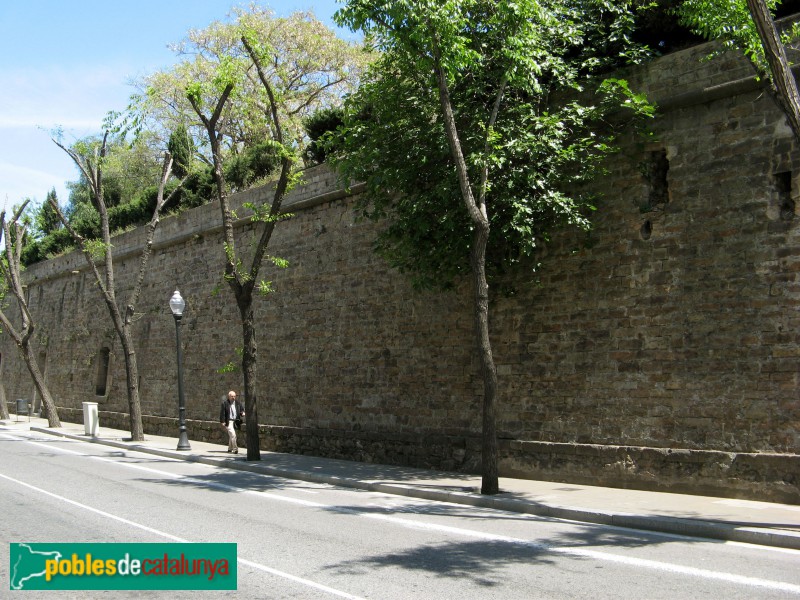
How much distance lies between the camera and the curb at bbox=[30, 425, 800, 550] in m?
7.65

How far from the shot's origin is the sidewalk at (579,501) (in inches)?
316

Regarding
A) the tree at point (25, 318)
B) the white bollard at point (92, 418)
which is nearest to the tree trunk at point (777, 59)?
the white bollard at point (92, 418)

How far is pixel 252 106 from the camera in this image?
17.1 metres

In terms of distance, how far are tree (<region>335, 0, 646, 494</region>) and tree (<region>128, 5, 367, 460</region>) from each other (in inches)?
114

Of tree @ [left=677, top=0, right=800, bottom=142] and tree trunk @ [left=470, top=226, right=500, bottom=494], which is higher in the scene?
tree @ [left=677, top=0, right=800, bottom=142]

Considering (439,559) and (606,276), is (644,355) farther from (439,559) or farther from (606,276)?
(439,559)

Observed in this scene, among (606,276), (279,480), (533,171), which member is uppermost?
(533,171)

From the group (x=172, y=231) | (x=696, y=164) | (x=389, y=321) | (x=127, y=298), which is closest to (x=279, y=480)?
(x=389, y=321)

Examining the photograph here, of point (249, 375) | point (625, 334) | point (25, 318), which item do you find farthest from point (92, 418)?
point (625, 334)

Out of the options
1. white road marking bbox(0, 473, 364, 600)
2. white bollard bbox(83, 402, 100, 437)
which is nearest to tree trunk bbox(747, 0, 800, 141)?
white road marking bbox(0, 473, 364, 600)

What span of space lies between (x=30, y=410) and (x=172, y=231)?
1473 centimetres

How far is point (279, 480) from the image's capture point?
13.5 m

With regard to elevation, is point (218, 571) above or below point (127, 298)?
below

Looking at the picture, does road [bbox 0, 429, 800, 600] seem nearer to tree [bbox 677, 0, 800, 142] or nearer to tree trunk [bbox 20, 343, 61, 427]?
tree [bbox 677, 0, 800, 142]
